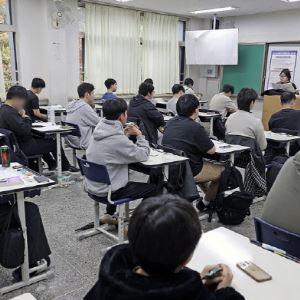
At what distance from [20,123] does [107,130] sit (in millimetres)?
1595

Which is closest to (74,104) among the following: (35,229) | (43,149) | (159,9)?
(43,149)

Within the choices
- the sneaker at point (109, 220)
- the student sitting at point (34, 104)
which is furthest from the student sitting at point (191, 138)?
the student sitting at point (34, 104)

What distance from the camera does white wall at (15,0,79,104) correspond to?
6.71 m

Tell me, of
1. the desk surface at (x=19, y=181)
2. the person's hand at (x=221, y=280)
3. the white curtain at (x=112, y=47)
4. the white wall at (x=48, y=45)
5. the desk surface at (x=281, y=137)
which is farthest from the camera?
the white curtain at (x=112, y=47)

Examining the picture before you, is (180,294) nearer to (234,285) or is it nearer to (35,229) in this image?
(234,285)

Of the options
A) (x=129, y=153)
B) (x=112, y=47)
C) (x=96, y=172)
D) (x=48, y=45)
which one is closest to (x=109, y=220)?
(x=96, y=172)

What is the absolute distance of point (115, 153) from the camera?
2662 millimetres

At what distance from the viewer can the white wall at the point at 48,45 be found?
671 centimetres

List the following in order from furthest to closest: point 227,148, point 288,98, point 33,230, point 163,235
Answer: point 288,98, point 227,148, point 33,230, point 163,235

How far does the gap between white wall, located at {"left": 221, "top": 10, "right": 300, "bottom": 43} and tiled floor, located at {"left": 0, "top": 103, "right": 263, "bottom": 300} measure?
18.1ft

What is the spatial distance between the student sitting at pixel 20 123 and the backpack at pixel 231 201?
220 cm

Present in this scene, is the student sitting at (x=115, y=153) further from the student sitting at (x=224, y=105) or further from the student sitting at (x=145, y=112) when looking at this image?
the student sitting at (x=224, y=105)

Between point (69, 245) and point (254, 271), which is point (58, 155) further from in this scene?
point (254, 271)

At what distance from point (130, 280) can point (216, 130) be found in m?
5.80
